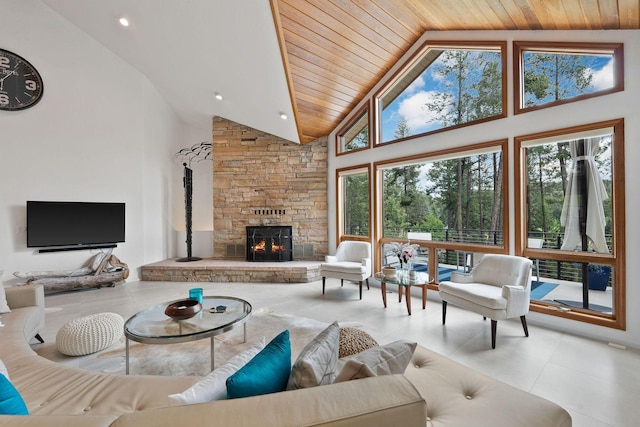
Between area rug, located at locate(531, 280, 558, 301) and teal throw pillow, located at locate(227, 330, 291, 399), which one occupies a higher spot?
teal throw pillow, located at locate(227, 330, 291, 399)

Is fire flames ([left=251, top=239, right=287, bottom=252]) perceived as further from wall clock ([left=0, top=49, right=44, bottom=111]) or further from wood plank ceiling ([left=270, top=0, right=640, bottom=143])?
wall clock ([left=0, top=49, right=44, bottom=111])

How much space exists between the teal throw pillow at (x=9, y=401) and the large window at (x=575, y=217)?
13.4ft

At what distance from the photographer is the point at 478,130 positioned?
367cm

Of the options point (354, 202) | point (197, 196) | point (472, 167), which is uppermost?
point (472, 167)

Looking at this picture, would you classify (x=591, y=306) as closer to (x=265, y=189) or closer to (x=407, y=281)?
(x=407, y=281)

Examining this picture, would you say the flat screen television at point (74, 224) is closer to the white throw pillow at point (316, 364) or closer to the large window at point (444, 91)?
the large window at point (444, 91)

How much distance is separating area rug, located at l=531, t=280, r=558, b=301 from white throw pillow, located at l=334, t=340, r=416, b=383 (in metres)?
2.93

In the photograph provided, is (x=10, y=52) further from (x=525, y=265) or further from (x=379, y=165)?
(x=525, y=265)

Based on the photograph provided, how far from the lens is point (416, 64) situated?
4418 millimetres

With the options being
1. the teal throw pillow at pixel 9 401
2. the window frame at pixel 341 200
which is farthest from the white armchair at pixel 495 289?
the teal throw pillow at pixel 9 401

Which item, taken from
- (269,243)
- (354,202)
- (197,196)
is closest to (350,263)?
(354,202)

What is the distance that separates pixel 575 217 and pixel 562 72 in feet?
5.20

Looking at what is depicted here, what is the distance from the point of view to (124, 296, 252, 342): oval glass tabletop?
1.99 m

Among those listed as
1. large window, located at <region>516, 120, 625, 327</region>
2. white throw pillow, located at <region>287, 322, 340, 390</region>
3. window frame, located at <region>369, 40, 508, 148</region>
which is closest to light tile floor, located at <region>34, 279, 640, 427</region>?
large window, located at <region>516, 120, 625, 327</region>
